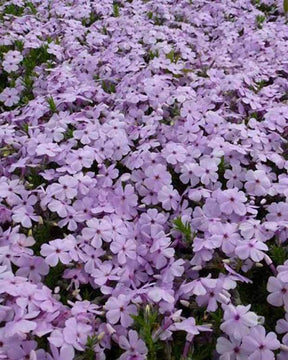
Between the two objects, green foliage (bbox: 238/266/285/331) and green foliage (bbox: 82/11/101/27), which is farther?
green foliage (bbox: 82/11/101/27)

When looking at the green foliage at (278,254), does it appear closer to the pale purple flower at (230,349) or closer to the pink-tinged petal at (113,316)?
the pale purple flower at (230,349)

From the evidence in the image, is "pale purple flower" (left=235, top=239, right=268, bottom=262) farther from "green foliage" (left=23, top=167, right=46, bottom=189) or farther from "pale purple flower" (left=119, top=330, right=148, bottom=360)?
"green foliage" (left=23, top=167, right=46, bottom=189)

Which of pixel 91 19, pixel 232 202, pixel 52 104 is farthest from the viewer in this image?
pixel 91 19

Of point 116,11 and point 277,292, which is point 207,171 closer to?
point 277,292

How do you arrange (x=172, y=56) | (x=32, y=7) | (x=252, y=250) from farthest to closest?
(x=32, y=7) → (x=172, y=56) → (x=252, y=250)

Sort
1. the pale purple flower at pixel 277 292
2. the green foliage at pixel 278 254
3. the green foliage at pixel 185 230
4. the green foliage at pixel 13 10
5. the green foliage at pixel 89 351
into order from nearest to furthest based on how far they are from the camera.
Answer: the green foliage at pixel 89 351
the pale purple flower at pixel 277 292
the green foliage at pixel 278 254
the green foliage at pixel 185 230
the green foliage at pixel 13 10

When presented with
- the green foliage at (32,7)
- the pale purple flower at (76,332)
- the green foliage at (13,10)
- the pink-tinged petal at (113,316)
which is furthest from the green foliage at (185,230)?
the green foliage at (13,10)

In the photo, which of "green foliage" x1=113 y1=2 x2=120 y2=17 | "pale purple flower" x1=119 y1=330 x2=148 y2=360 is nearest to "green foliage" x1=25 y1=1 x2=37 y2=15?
"green foliage" x1=113 y1=2 x2=120 y2=17

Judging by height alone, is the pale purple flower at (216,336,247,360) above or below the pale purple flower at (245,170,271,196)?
below

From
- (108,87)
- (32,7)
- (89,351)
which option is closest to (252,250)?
(89,351)

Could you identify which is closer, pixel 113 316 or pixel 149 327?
pixel 149 327
